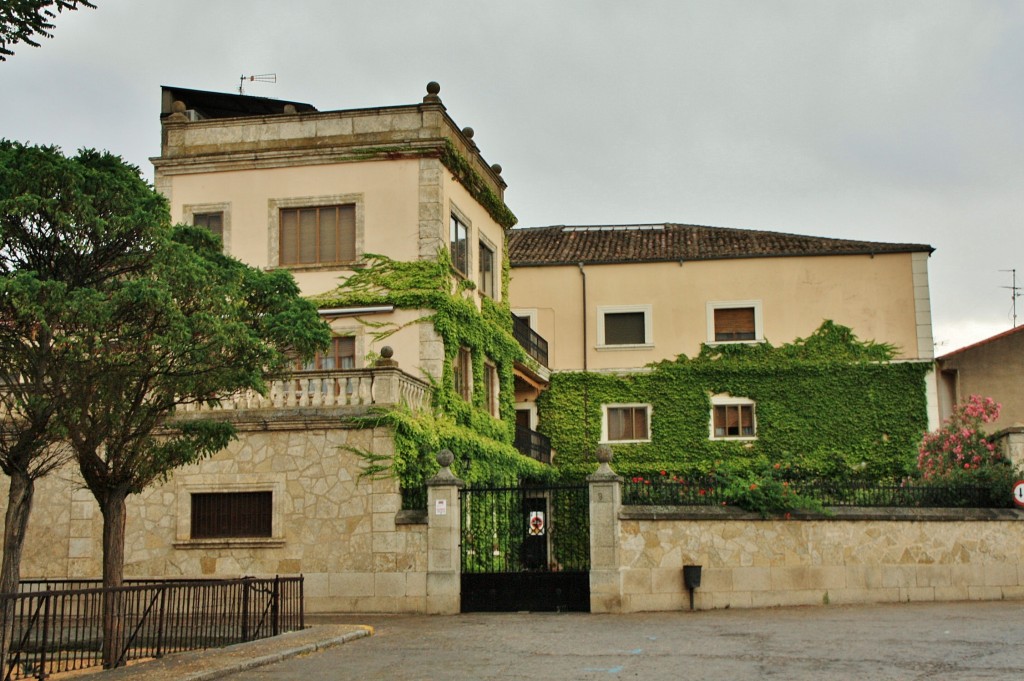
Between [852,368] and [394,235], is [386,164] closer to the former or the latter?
[394,235]

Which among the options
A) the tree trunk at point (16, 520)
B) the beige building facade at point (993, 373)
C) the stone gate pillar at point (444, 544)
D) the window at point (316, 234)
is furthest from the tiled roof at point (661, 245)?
the tree trunk at point (16, 520)

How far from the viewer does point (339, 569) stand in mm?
20797

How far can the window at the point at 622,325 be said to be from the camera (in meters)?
37.5

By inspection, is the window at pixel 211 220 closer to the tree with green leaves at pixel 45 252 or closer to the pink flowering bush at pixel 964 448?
the tree with green leaves at pixel 45 252

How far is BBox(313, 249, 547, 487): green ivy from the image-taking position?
22234 mm

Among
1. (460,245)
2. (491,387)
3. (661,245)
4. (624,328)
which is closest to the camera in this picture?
(460,245)

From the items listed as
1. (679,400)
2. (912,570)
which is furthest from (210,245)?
(679,400)

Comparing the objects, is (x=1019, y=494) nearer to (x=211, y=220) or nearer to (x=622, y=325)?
(x=622, y=325)

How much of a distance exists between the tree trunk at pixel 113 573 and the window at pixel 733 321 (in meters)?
25.2

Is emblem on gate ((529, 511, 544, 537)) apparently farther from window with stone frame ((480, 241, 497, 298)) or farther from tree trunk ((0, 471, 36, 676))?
tree trunk ((0, 471, 36, 676))

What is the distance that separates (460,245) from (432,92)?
3503 mm

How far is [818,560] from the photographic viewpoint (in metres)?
20.6

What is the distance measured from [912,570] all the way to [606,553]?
5.50 metres

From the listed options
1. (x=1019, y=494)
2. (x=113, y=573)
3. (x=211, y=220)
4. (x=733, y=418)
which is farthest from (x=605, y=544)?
(x=733, y=418)
